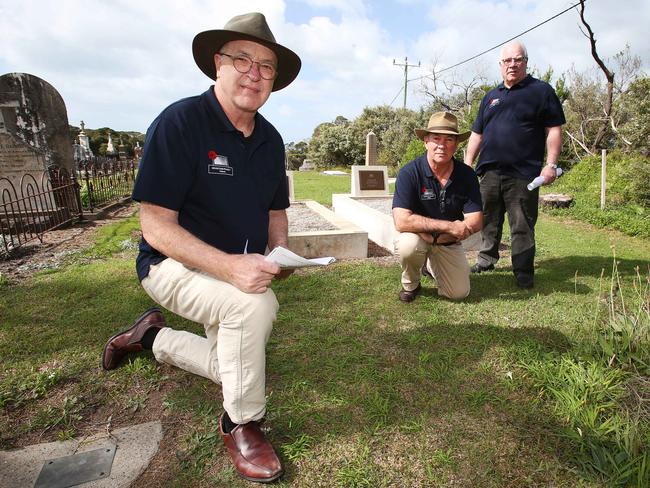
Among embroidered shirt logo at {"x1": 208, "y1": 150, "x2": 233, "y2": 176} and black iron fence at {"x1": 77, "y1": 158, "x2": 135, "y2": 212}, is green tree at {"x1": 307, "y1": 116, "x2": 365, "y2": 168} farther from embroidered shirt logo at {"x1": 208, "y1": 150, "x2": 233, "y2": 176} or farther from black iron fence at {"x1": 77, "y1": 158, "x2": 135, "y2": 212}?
embroidered shirt logo at {"x1": 208, "y1": 150, "x2": 233, "y2": 176}

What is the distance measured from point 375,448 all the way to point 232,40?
2231 millimetres

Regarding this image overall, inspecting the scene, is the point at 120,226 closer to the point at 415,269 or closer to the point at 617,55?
the point at 415,269

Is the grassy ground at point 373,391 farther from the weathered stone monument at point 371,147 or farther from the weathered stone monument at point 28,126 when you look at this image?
the weathered stone monument at point 371,147

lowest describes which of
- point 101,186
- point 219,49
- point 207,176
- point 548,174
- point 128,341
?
point 128,341

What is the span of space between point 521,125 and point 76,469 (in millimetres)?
4522

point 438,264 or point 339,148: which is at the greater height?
point 339,148

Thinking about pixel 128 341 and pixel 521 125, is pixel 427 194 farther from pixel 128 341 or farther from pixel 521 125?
pixel 128 341

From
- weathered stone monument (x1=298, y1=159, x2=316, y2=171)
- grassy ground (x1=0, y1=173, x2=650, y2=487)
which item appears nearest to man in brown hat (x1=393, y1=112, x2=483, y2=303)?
grassy ground (x1=0, y1=173, x2=650, y2=487)

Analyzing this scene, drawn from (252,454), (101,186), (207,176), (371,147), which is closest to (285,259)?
(207,176)

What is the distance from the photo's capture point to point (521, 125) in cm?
410

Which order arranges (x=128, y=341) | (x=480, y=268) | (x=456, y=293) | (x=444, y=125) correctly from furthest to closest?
(x=480, y=268) → (x=456, y=293) → (x=444, y=125) → (x=128, y=341)

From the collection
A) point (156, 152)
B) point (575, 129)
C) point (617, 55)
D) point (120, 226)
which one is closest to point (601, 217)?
point (156, 152)

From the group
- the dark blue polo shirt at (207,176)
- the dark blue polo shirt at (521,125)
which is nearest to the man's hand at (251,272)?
the dark blue polo shirt at (207,176)

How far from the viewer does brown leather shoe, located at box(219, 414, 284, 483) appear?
6.08ft
